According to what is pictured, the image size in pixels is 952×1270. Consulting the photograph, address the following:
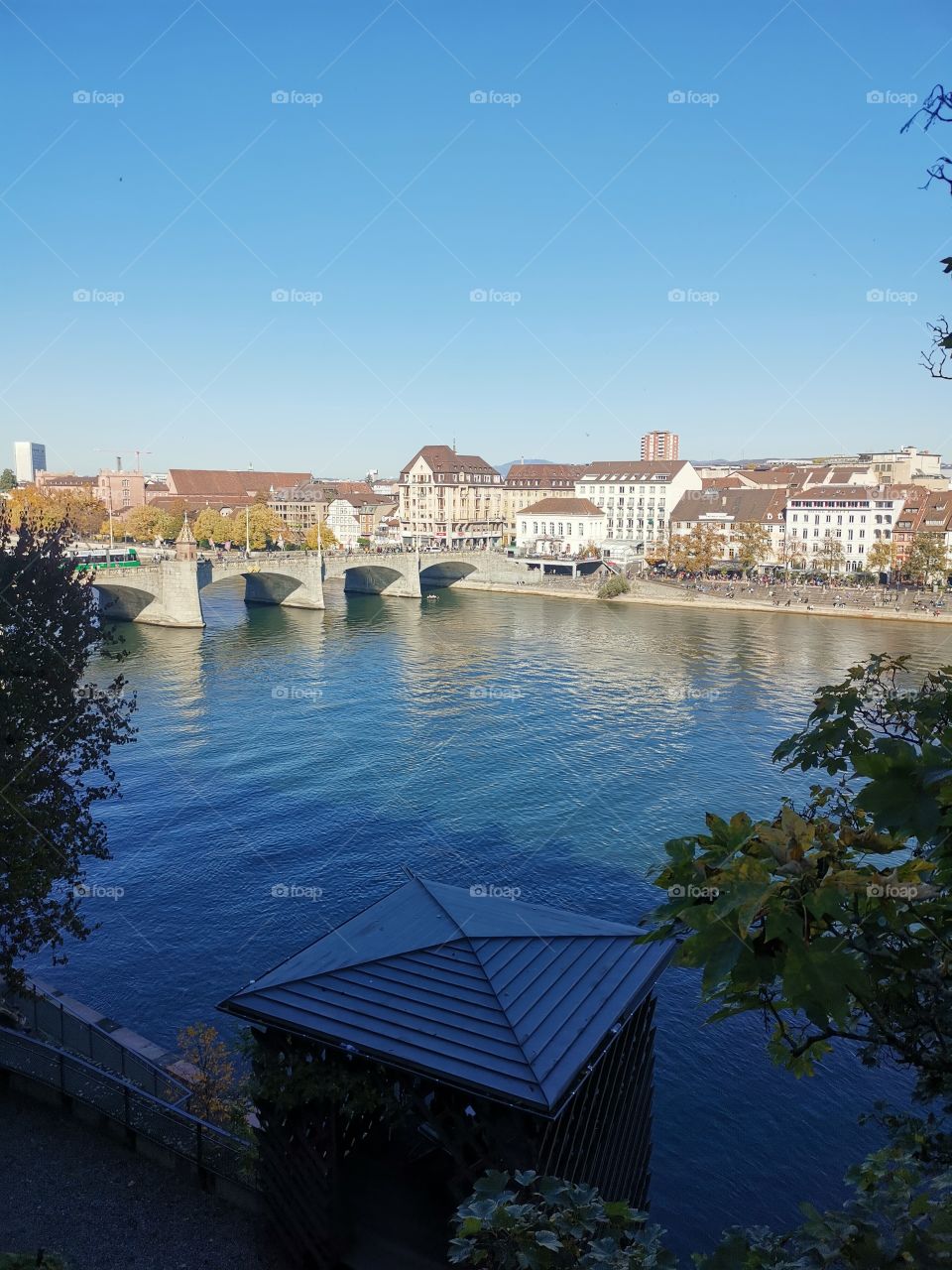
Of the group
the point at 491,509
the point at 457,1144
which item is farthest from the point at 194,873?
the point at 491,509

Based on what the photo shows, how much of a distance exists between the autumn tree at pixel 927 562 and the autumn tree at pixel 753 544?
11.7 meters

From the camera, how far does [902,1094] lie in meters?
14.5

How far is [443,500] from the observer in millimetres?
119000

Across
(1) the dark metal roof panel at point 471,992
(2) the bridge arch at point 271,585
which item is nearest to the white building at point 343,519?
(2) the bridge arch at point 271,585

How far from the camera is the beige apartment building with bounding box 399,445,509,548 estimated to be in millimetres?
118562

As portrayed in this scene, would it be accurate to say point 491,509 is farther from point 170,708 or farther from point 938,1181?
point 938,1181

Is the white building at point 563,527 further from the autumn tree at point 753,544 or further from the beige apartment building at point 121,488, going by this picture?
the beige apartment building at point 121,488

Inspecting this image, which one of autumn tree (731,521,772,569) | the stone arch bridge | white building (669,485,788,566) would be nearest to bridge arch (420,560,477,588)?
the stone arch bridge

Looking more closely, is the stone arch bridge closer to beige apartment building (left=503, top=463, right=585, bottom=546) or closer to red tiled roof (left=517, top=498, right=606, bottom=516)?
red tiled roof (left=517, top=498, right=606, bottom=516)

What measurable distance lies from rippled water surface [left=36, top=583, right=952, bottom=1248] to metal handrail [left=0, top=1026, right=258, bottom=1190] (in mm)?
4762

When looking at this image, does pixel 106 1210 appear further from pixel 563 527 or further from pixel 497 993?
pixel 563 527

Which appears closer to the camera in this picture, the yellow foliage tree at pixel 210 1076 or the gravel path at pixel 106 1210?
the gravel path at pixel 106 1210

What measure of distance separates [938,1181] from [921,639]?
54869 mm

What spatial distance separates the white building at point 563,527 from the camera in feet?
323
